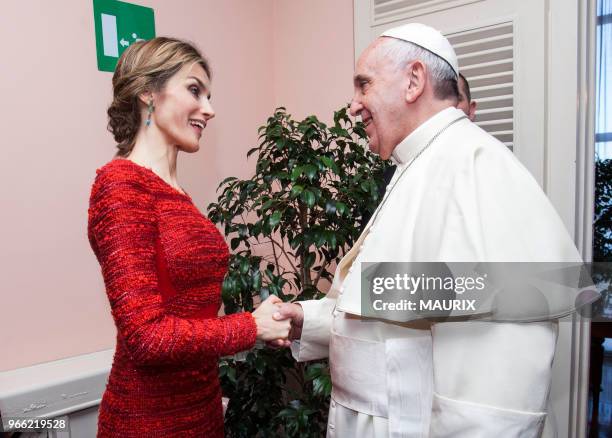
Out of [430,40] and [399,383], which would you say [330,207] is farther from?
[399,383]

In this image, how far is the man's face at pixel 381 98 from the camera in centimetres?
129

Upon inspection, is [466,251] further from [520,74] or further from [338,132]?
[520,74]

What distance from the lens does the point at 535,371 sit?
0.92 metres

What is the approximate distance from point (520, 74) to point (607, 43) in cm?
42

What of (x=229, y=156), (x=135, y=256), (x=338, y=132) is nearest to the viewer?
(x=135, y=256)

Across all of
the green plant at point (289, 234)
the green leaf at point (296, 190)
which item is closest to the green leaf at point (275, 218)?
the green plant at point (289, 234)

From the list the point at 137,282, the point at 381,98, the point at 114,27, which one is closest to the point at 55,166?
the point at 114,27

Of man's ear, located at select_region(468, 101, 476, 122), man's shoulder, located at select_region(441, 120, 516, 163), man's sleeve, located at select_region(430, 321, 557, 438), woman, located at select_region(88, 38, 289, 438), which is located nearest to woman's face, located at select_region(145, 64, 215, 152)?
woman, located at select_region(88, 38, 289, 438)

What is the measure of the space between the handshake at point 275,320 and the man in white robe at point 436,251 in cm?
1

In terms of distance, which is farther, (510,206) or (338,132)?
(338,132)

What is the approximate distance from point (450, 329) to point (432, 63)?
0.70 m

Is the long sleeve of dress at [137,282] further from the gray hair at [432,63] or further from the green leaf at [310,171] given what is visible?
the green leaf at [310,171]

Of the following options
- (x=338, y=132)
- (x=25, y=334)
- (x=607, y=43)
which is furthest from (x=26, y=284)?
(x=607, y=43)

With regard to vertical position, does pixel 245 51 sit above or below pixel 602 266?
above
